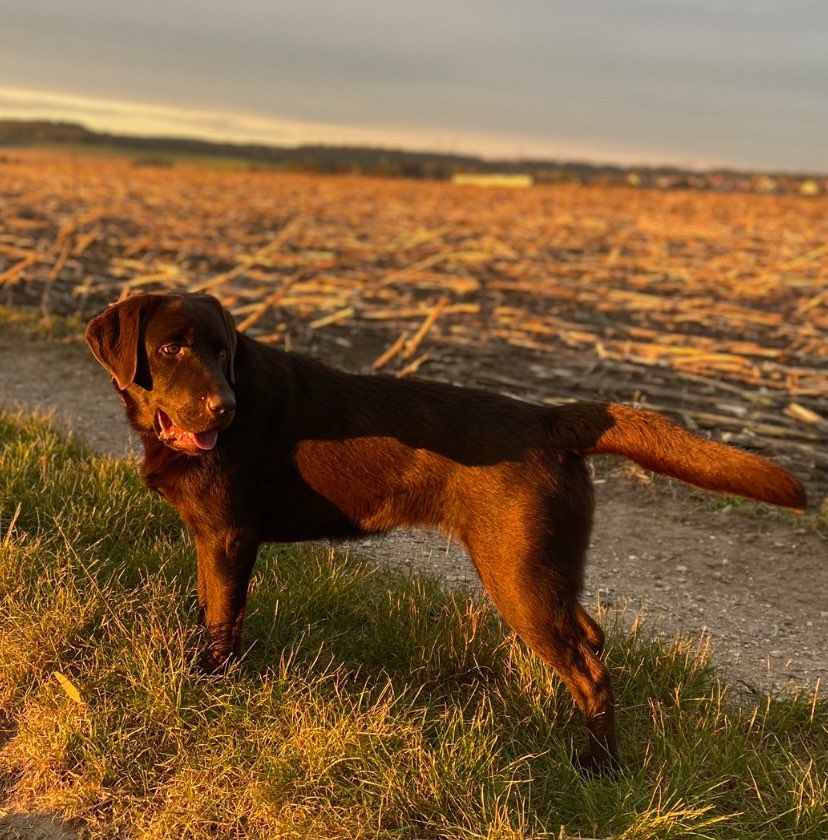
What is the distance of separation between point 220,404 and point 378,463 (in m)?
0.77

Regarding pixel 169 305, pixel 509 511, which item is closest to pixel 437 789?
pixel 509 511

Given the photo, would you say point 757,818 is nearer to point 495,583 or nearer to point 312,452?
point 495,583

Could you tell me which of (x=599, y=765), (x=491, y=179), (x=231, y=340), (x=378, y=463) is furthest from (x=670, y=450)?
(x=491, y=179)

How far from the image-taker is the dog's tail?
3.18m

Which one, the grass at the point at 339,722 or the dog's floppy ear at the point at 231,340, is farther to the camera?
the dog's floppy ear at the point at 231,340

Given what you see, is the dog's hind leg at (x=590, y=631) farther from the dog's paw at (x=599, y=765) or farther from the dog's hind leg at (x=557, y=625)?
the dog's paw at (x=599, y=765)

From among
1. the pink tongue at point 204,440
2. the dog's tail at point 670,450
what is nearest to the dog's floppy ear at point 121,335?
the pink tongue at point 204,440

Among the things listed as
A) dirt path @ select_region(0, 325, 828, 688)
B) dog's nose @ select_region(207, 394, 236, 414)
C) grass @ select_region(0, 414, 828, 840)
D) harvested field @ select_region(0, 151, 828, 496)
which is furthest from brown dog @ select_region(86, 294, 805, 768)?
harvested field @ select_region(0, 151, 828, 496)

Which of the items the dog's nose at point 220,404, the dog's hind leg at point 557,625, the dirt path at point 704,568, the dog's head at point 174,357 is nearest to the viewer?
the dog's nose at point 220,404

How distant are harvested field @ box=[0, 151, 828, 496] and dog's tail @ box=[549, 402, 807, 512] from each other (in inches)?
171

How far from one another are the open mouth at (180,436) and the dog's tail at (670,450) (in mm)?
1433

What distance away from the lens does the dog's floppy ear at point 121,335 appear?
338cm

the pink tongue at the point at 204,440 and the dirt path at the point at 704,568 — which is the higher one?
the pink tongue at the point at 204,440

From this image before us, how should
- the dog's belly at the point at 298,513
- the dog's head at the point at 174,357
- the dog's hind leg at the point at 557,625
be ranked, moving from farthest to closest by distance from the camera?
the dog's belly at the point at 298,513 → the dog's hind leg at the point at 557,625 → the dog's head at the point at 174,357
